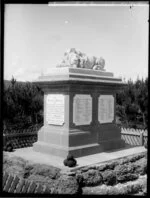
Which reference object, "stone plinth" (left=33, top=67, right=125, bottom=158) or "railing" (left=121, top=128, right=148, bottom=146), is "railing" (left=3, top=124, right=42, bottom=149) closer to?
"stone plinth" (left=33, top=67, right=125, bottom=158)

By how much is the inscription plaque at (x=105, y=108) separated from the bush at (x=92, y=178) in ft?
8.91

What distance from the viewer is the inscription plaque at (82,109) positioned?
9.85 metres

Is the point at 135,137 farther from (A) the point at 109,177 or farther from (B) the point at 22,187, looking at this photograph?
(B) the point at 22,187

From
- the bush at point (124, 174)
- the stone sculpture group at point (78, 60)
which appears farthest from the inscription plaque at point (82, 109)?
the bush at point (124, 174)

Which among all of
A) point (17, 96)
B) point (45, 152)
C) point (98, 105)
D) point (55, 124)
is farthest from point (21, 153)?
point (17, 96)

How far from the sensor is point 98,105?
1075 cm

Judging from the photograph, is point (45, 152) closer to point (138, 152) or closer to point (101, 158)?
point (101, 158)

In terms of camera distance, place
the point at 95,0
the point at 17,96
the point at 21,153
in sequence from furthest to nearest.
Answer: the point at 17,96 < the point at 21,153 < the point at 95,0

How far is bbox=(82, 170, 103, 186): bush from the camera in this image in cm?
813

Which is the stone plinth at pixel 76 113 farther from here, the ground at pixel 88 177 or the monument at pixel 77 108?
the ground at pixel 88 177

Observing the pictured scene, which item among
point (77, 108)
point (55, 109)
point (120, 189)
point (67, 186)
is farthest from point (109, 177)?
point (55, 109)

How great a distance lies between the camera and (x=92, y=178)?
827cm

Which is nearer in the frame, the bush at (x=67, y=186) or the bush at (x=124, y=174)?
the bush at (x=67, y=186)

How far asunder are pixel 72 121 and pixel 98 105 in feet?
4.87
